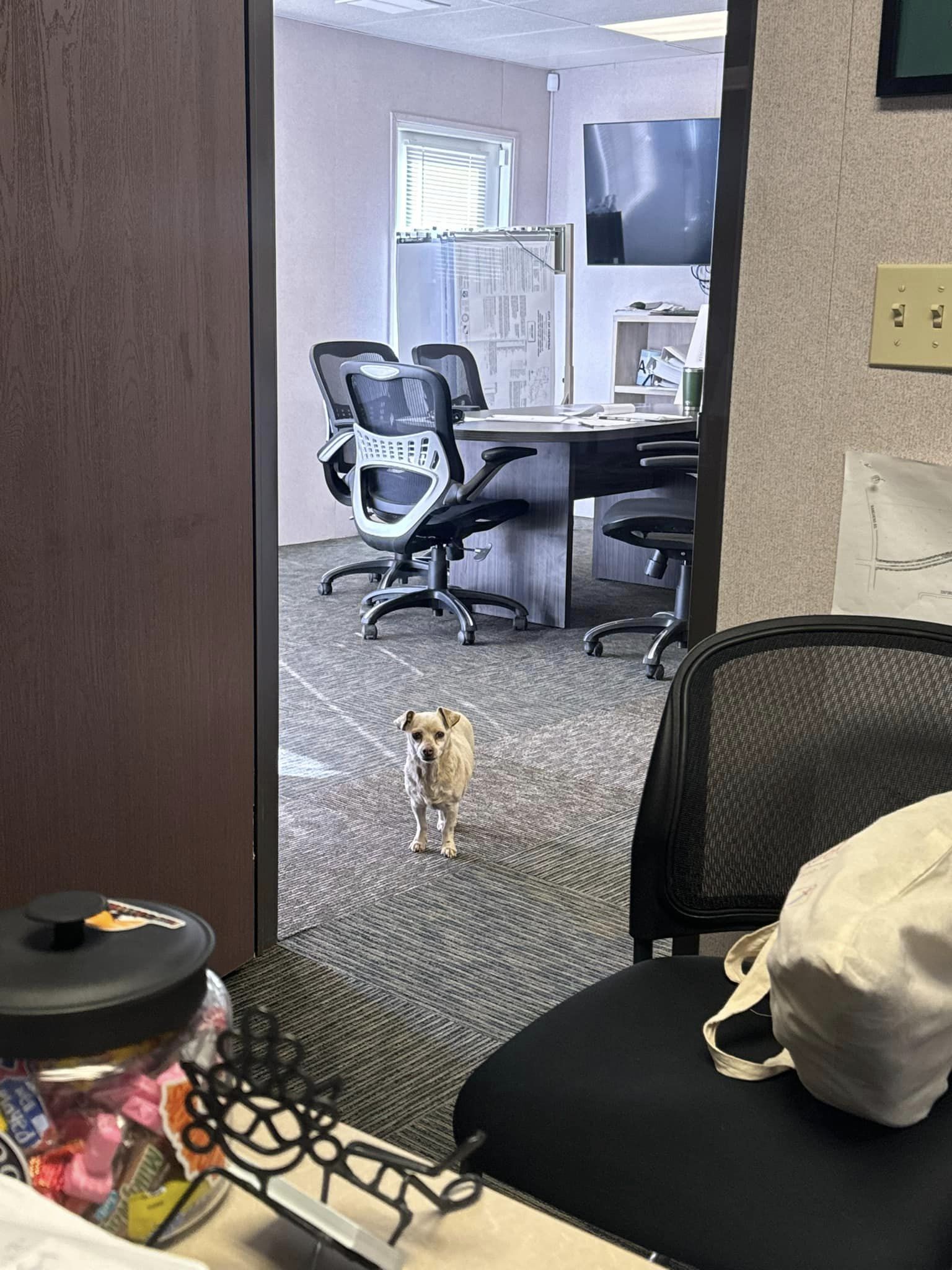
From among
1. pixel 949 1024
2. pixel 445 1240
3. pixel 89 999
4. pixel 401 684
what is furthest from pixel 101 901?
pixel 401 684

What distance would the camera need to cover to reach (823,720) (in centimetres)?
138

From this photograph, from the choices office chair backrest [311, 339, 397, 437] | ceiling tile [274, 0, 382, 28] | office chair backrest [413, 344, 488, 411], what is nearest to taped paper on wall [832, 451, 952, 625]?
office chair backrest [311, 339, 397, 437]

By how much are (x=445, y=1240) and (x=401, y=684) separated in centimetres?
358

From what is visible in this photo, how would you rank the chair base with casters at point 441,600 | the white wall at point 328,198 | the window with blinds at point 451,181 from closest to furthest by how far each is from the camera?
1. the chair base with casters at point 441,600
2. the white wall at point 328,198
3. the window with blinds at point 451,181

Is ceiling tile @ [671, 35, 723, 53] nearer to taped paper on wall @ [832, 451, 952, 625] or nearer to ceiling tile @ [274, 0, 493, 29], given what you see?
ceiling tile @ [274, 0, 493, 29]

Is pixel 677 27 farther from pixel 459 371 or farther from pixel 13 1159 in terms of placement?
pixel 13 1159

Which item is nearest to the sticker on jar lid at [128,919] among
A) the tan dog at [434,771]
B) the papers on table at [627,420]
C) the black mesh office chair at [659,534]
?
the tan dog at [434,771]

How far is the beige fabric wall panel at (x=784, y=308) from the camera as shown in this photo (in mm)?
1575

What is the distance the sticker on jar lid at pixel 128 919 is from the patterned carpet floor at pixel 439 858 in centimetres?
128

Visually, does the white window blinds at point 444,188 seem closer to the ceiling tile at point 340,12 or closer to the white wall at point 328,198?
the white wall at point 328,198

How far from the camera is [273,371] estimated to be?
7.18 feet

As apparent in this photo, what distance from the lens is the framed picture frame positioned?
1.47 metres

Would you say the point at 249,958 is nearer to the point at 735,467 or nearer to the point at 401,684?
the point at 735,467

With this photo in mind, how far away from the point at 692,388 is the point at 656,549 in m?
1.11
